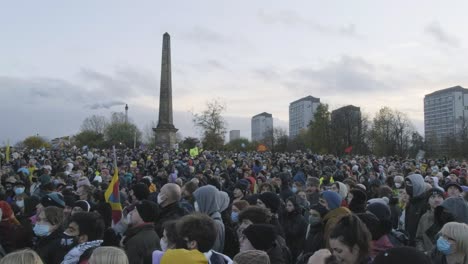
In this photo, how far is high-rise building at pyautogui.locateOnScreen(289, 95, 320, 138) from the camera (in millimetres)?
166225

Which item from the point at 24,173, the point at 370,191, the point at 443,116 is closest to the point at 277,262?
the point at 370,191

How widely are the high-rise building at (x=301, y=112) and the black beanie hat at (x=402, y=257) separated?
159 metres

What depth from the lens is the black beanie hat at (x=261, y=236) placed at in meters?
4.86

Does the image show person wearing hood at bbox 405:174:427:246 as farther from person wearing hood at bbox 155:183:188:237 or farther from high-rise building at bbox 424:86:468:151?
high-rise building at bbox 424:86:468:151

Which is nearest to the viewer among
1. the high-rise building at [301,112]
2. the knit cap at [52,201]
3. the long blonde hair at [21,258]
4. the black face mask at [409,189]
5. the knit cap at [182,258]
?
the long blonde hair at [21,258]

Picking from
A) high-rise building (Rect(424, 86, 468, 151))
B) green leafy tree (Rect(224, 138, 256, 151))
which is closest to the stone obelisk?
green leafy tree (Rect(224, 138, 256, 151))

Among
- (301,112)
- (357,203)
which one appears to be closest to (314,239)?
(357,203)

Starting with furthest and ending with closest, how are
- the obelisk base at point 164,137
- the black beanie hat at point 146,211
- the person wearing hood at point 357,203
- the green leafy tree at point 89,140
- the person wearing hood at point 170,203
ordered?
the green leafy tree at point 89,140 → the obelisk base at point 164,137 → the person wearing hood at point 357,203 → the person wearing hood at point 170,203 → the black beanie hat at point 146,211

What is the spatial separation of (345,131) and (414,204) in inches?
2635

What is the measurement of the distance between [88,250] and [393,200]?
6.45 meters

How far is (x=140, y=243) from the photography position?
5391mm

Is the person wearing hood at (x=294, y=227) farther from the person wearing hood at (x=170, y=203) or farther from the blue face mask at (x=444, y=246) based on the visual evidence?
the blue face mask at (x=444, y=246)

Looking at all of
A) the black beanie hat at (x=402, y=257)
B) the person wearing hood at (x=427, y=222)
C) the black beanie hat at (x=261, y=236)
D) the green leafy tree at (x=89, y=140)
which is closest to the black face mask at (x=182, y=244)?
the black beanie hat at (x=261, y=236)

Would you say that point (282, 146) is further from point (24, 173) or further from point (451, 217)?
point (451, 217)
